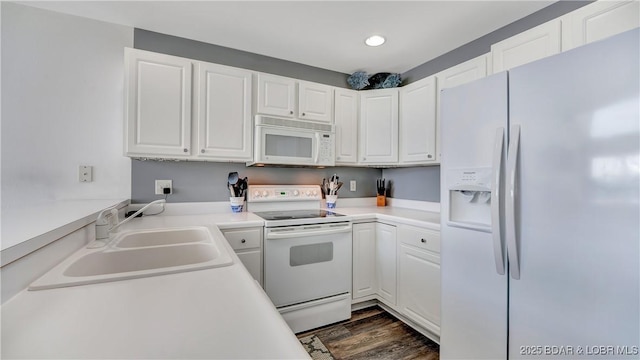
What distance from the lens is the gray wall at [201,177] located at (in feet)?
6.83

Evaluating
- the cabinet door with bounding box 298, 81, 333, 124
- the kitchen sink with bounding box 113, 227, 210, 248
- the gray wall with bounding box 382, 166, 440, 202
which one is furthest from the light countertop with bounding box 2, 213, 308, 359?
the gray wall with bounding box 382, 166, 440, 202

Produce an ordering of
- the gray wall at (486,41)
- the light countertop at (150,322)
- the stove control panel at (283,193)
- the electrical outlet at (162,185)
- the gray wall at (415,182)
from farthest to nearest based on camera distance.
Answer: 1. the gray wall at (415,182)
2. the stove control panel at (283,193)
3. the electrical outlet at (162,185)
4. the gray wall at (486,41)
5. the light countertop at (150,322)

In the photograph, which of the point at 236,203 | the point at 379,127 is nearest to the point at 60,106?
the point at 236,203

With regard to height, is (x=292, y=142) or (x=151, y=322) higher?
(x=292, y=142)

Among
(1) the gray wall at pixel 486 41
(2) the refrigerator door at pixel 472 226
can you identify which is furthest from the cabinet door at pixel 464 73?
(2) the refrigerator door at pixel 472 226

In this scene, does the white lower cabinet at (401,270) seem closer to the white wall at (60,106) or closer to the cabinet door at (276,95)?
the cabinet door at (276,95)

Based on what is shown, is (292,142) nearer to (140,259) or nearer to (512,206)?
(140,259)

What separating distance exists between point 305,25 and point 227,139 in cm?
104

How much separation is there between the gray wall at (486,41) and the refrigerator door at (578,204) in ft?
3.27

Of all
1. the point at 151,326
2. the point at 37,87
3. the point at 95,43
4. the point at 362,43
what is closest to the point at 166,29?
the point at 95,43

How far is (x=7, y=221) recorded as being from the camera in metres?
0.99

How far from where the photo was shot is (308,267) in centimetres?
204

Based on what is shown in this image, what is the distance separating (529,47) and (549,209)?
3.68 feet

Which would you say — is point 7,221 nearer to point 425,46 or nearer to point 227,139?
point 227,139
